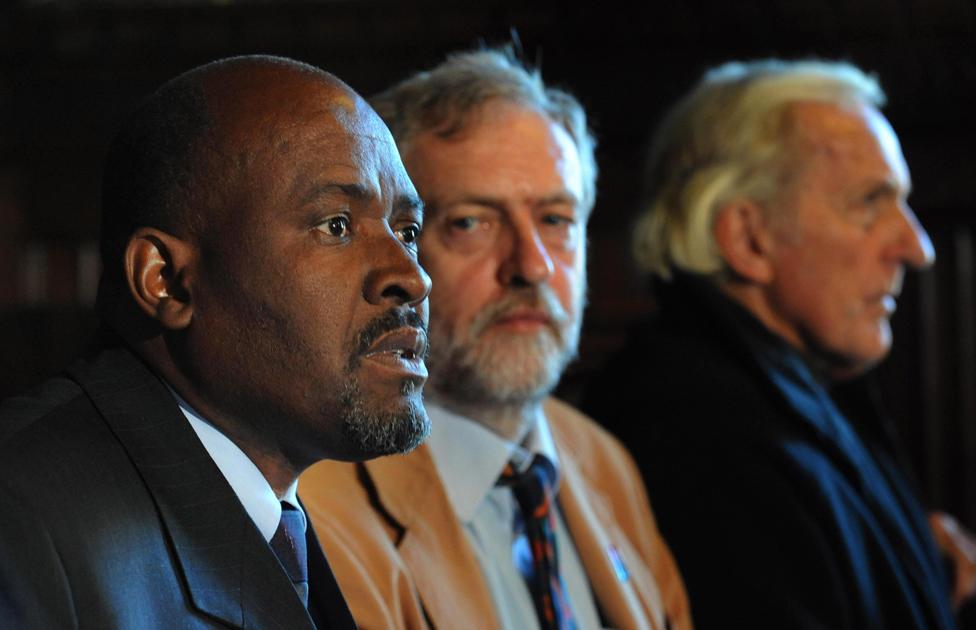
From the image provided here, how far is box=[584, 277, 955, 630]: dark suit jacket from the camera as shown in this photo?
8.42ft

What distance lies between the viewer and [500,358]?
7.55 feet

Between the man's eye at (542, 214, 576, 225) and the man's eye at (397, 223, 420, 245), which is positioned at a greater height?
the man's eye at (397, 223, 420, 245)

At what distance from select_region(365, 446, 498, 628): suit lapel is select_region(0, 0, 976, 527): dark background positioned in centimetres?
210

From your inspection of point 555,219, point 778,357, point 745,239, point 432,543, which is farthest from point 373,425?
point 745,239

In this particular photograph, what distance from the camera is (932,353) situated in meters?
4.47

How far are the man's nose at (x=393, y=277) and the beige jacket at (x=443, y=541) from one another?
0.54 metres

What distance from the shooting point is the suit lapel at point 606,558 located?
237 centimetres

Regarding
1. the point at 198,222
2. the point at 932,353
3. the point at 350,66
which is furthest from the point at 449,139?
the point at 932,353

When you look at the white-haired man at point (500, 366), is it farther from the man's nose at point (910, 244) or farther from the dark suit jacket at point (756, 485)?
the man's nose at point (910, 244)

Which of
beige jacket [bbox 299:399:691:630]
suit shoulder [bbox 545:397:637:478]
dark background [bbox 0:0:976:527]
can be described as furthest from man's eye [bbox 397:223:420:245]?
dark background [bbox 0:0:976:527]

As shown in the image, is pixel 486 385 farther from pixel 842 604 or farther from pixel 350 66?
pixel 350 66

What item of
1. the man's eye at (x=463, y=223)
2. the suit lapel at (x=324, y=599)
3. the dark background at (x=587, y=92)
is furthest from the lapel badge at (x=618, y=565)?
the dark background at (x=587, y=92)

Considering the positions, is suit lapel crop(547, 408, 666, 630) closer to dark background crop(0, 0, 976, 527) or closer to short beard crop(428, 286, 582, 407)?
short beard crop(428, 286, 582, 407)

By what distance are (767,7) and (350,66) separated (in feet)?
4.51
